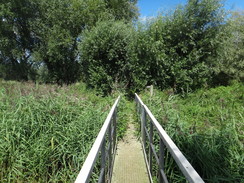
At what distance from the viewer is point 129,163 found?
2564mm

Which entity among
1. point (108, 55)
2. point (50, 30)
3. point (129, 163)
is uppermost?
point (50, 30)

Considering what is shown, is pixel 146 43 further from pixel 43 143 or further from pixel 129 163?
pixel 43 143

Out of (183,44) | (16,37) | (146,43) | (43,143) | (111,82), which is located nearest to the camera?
(43,143)

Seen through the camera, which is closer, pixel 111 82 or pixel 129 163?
pixel 129 163

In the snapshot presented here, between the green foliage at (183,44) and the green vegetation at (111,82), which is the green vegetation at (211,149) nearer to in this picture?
the green vegetation at (111,82)

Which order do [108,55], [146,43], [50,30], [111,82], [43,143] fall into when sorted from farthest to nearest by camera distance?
1. [50,30]
2. [111,82]
3. [108,55]
4. [146,43]
5. [43,143]

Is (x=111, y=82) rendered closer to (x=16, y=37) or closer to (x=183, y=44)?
(x=183, y=44)

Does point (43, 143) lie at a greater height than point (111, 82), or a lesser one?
lesser

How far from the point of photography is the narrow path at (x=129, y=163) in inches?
86.4

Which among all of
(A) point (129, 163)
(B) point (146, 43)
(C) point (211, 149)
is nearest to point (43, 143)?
(A) point (129, 163)

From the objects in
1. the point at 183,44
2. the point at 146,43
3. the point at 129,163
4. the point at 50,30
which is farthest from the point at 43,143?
the point at 50,30

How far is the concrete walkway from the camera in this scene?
2.20 meters

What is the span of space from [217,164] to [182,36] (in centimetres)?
583

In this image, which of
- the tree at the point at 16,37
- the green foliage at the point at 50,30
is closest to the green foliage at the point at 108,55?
the green foliage at the point at 50,30
